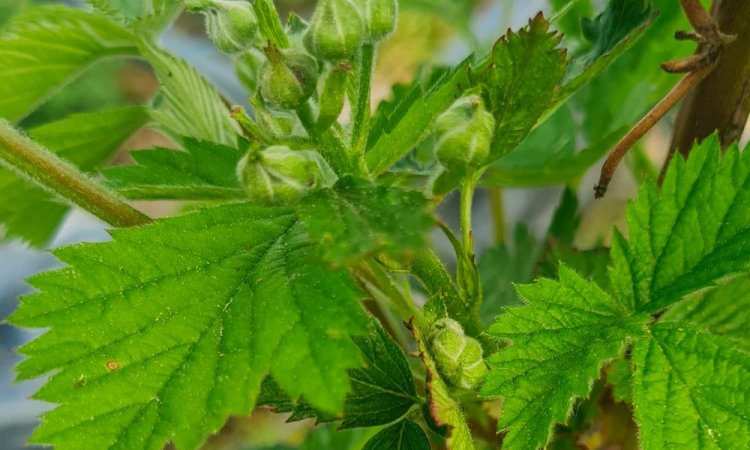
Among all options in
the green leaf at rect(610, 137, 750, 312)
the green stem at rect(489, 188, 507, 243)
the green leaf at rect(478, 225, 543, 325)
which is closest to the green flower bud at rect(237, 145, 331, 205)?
the green leaf at rect(610, 137, 750, 312)

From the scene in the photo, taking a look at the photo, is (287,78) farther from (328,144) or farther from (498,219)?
(498,219)

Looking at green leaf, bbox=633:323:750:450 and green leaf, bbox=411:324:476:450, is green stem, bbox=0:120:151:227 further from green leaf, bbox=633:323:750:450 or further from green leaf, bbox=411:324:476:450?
green leaf, bbox=633:323:750:450

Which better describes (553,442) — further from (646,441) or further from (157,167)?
(157,167)

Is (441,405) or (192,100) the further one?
(192,100)

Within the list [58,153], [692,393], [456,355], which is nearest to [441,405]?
[456,355]

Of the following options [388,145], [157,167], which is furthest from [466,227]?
[157,167]

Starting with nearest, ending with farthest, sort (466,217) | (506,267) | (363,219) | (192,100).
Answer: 1. (363,219)
2. (466,217)
3. (192,100)
4. (506,267)
